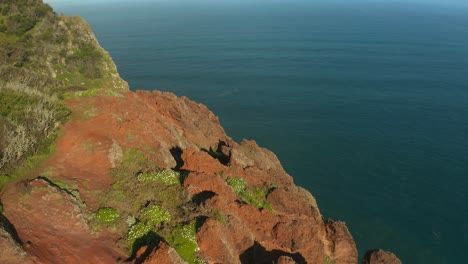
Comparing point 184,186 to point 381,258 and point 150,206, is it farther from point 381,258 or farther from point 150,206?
point 381,258

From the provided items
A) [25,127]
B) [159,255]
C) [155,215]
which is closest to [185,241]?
[155,215]

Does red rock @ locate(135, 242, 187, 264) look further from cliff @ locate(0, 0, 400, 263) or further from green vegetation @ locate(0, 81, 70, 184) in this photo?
green vegetation @ locate(0, 81, 70, 184)

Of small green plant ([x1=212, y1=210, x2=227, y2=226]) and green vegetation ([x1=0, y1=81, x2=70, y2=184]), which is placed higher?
green vegetation ([x1=0, y1=81, x2=70, y2=184])

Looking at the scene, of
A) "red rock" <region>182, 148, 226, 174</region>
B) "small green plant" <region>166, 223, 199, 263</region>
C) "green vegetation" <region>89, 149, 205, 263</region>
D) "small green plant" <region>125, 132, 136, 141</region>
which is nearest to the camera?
"small green plant" <region>166, 223, 199, 263</region>

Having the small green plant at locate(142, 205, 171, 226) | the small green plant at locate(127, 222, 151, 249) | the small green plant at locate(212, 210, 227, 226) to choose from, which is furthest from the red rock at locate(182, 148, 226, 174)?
the small green plant at locate(127, 222, 151, 249)

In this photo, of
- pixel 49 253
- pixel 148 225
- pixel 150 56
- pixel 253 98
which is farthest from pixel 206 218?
pixel 150 56

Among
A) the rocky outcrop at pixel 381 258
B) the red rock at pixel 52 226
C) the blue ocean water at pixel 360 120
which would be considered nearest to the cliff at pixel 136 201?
the red rock at pixel 52 226

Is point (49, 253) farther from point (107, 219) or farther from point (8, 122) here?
point (8, 122)
